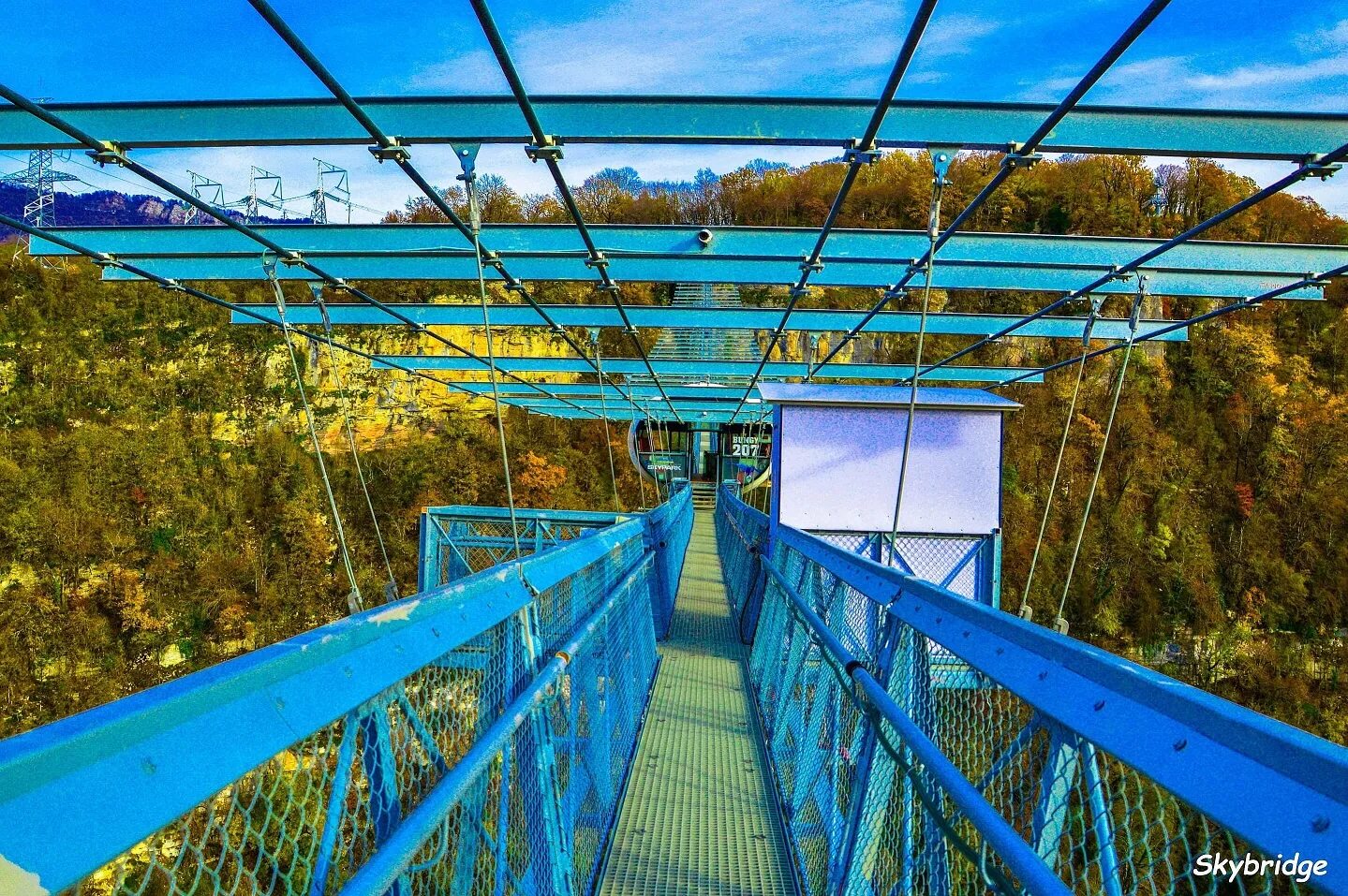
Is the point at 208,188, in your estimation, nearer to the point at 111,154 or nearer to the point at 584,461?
the point at 111,154

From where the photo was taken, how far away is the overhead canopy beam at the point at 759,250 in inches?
215

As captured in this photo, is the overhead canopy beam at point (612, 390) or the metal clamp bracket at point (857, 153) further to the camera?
the overhead canopy beam at point (612, 390)

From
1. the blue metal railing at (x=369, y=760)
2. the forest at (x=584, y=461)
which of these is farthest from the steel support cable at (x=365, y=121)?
the forest at (x=584, y=461)

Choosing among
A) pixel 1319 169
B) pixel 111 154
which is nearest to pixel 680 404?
pixel 111 154

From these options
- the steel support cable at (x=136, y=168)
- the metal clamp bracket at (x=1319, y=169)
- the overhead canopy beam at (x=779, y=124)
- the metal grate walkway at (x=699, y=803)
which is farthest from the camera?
the overhead canopy beam at (x=779, y=124)

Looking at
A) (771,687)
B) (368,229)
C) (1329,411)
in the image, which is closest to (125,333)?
(368,229)

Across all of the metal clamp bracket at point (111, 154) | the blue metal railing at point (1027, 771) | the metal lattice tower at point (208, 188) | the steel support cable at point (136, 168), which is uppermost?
the metal lattice tower at point (208, 188)

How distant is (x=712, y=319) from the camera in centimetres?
796

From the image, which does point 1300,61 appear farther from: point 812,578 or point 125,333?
point 125,333

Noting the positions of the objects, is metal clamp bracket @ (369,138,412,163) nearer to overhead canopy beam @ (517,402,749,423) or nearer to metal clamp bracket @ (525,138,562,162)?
metal clamp bracket @ (525,138,562,162)

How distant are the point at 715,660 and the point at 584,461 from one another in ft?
118

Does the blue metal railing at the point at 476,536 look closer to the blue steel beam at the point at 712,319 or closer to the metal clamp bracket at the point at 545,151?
the blue steel beam at the point at 712,319

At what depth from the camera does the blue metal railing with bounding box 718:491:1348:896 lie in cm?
86

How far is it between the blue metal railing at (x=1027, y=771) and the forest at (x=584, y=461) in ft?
98.5
